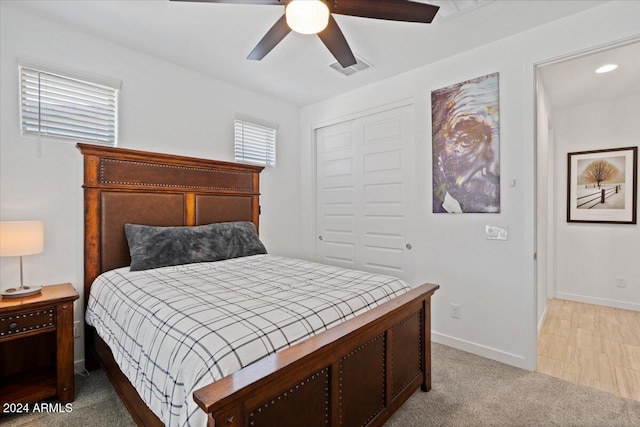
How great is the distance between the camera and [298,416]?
1.23m

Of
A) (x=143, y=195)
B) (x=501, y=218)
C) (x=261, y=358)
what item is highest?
(x=143, y=195)

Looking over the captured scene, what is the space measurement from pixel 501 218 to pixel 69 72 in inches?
146

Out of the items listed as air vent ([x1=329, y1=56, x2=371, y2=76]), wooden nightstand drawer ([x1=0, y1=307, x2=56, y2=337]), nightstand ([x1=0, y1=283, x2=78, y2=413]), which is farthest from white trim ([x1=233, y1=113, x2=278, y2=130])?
wooden nightstand drawer ([x1=0, y1=307, x2=56, y2=337])

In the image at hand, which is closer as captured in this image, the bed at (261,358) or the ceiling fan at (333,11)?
the bed at (261,358)

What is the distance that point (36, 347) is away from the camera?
2.28 metres

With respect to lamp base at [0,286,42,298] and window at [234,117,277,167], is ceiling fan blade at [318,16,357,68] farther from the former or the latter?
lamp base at [0,286,42,298]

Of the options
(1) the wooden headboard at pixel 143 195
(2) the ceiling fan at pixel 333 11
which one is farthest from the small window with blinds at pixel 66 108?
(2) the ceiling fan at pixel 333 11

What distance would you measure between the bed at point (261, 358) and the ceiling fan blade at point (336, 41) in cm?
166

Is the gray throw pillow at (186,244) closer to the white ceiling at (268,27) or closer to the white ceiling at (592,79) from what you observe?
the white ceiling at (268,27)

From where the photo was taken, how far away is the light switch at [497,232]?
8.64 feet

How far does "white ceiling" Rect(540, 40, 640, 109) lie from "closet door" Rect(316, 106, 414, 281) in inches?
57.0

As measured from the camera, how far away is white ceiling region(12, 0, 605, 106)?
2234 millimetres

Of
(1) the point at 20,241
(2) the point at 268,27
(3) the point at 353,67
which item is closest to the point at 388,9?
(2) the point at 268,27

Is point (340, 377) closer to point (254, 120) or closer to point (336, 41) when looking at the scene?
point (336, 41)
